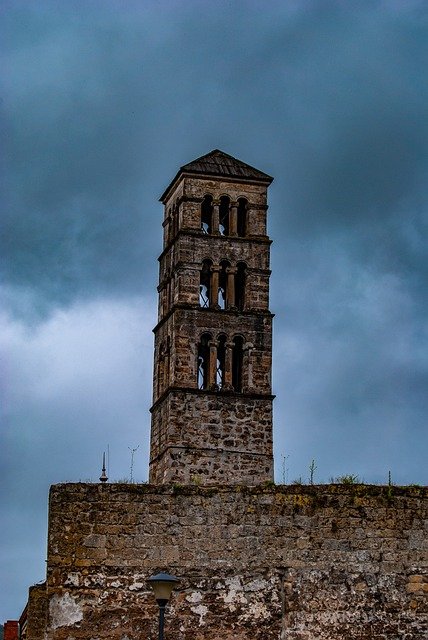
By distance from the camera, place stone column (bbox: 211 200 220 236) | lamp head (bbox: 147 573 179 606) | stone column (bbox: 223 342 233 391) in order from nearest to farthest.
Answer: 1. lamp head (bbox: 147 573 179 606)
2. stone column (bbox: 223 342 233 391)
3. stone column (bbox: 211 200 220 236)

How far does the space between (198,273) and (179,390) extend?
4732 mm

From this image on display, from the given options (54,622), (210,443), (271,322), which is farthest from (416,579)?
(271,322)

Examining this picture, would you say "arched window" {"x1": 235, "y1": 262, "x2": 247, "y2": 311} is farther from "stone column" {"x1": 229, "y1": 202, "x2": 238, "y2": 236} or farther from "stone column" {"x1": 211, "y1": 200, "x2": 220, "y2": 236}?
"stone column" {"x1": 211, "y1": 200, "x2": 220, "y2": 236}

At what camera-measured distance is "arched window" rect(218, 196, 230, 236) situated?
174 ft

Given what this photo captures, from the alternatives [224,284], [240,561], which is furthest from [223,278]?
[240,561]

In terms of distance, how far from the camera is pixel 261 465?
4866cm

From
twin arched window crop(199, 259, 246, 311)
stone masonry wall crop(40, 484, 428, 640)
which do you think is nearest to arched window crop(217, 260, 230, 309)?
twin arched window crop(199, 259, 246, 311)

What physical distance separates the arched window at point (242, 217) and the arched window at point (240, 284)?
4.31ft

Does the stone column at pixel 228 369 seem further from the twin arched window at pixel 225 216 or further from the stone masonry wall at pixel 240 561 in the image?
the stone masonry wall at pixel 240 561

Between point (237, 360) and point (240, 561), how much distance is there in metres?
32.7

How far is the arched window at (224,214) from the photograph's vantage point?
53075 mm

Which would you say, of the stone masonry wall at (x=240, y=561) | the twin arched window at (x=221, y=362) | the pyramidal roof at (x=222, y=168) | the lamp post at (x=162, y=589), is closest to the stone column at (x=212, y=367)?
the twin arched window at (x=221, y=362)

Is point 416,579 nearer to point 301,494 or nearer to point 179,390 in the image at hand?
point 301,494

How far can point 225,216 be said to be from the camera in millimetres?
53375
